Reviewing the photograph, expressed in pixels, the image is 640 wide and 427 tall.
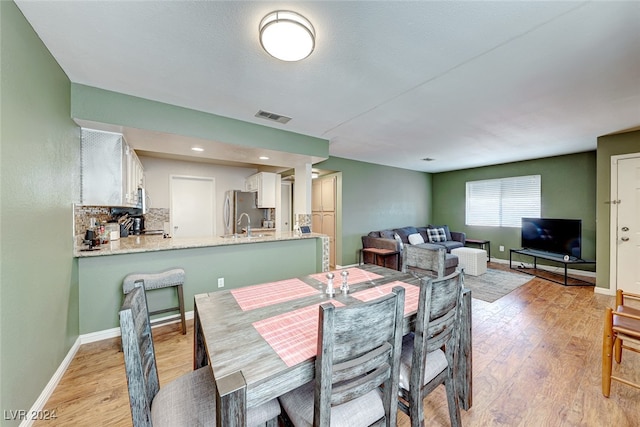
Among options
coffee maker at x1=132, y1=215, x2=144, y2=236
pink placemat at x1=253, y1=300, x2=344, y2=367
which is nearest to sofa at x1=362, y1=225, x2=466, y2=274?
pink placemat at x1=253, y1=300, x2=344, y2=367

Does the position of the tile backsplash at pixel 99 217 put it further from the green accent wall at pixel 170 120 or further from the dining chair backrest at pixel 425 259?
the dining chair backrest at pixel 425 259

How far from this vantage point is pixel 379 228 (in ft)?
20.1

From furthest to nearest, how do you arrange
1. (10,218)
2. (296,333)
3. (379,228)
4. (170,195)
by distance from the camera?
(379,228), (170,195), (10,218), (296,333)

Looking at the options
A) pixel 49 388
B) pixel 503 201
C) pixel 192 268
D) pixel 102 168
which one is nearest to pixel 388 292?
pixel 192 268

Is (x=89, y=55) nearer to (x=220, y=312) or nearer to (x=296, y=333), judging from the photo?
(x=220, y=312)

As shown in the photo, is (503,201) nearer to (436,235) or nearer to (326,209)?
(436,235)

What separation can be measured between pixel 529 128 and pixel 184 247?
482cm

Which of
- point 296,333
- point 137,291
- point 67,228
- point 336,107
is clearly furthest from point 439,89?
point 67,228

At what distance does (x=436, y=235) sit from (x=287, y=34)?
5959 millimetres

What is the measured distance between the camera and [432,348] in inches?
51.1

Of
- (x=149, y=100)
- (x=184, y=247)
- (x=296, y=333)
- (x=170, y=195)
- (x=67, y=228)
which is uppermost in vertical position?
(x=149, y=100)

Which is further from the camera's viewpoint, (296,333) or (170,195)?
(170,195)

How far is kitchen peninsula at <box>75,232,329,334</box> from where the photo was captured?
244 centimetres

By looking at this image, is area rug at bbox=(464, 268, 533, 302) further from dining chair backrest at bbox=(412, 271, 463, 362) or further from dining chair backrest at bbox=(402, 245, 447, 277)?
dining chair backrest at bbox=(412, 271, 463, 362)
